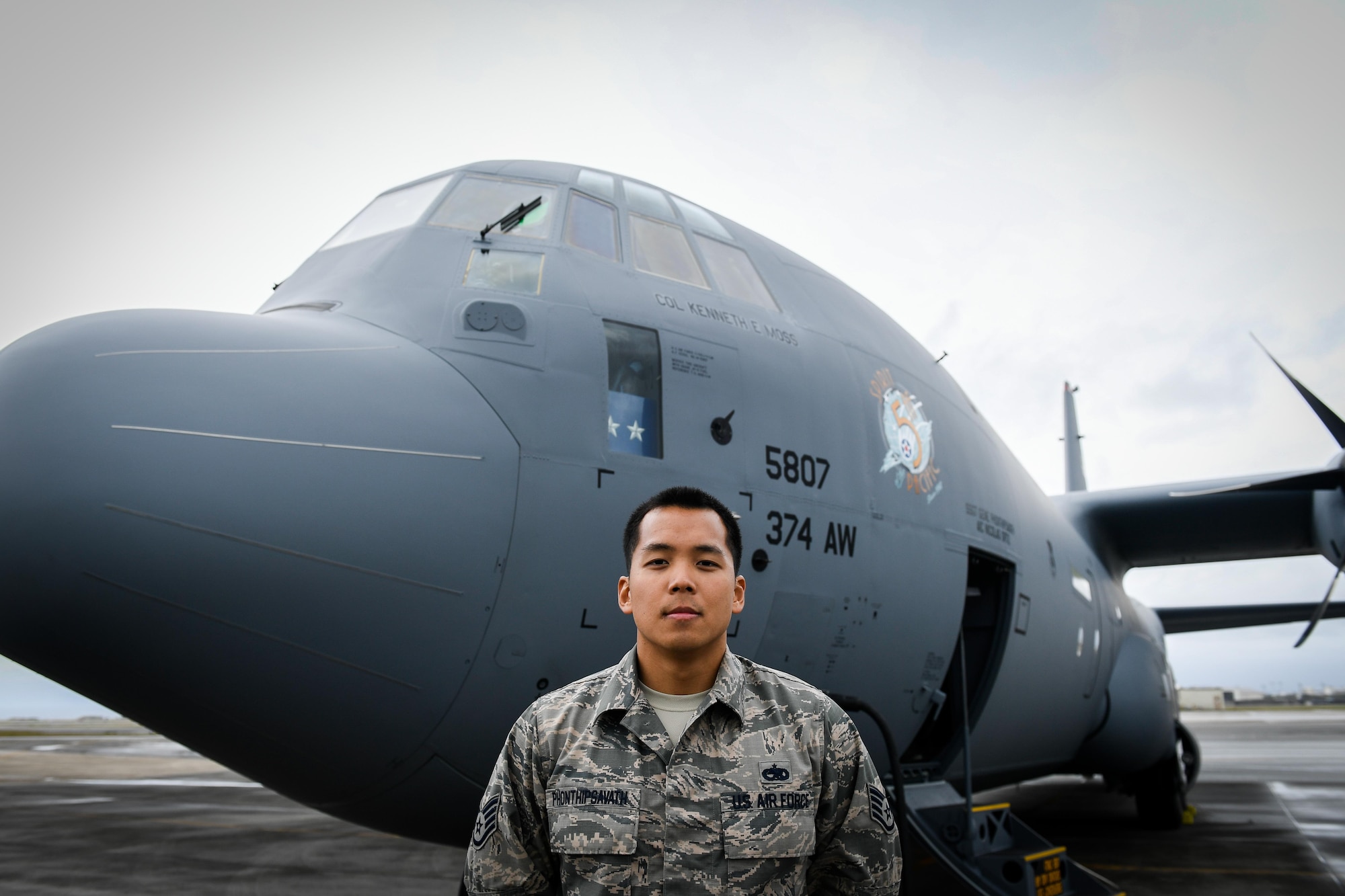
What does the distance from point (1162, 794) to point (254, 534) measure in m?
12.8

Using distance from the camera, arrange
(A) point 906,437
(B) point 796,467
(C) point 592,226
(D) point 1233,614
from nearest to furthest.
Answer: (B) point 796,467 → (C) point 592,226 → (A) point 906,437 → (D) point 1233,614

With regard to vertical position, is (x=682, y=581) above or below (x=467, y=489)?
below

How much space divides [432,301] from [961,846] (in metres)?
4.35

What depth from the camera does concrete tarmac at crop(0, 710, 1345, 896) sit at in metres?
8.24

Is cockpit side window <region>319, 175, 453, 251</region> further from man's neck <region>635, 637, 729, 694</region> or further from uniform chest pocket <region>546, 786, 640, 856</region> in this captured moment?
uniform chest pocket <region>546, 786, 640, 856</region>

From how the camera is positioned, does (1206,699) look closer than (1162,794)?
No

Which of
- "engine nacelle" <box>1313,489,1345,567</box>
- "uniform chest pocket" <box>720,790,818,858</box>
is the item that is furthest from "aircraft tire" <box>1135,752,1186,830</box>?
"uniform chest pocket" <box>720,790,818,858</box>

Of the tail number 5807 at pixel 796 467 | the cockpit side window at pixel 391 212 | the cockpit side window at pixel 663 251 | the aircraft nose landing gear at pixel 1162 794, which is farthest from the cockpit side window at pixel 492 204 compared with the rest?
the aircraft nose landing gear at pixel 1162 794

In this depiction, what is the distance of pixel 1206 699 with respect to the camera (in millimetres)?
85625

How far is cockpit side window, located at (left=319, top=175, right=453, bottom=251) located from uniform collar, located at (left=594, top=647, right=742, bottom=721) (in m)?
3.74

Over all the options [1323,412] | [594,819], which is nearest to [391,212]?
[594,819]

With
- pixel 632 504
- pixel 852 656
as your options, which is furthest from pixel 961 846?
pixel 632 504

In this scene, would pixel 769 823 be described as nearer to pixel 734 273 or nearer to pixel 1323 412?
pixel 734 273

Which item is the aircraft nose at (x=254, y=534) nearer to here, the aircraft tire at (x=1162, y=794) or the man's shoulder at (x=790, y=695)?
the man's shoulder at (x=790, y=695)
